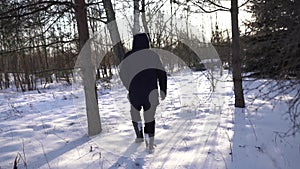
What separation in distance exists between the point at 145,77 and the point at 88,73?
1.19 metres

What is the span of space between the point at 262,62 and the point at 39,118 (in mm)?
5057

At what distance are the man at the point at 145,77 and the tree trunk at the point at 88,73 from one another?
0.85 meters

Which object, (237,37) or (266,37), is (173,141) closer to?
(266,37)

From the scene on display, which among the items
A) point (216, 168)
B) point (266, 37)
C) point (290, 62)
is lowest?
point (216, 168)

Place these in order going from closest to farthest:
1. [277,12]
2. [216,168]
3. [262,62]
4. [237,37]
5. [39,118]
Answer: [277,12]
[216,168]
[262,62]
[237,37]
[39,118]

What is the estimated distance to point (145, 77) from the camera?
3904 mm

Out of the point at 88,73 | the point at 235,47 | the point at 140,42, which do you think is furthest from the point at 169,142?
the point at 235,47

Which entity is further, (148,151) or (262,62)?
(148,151)

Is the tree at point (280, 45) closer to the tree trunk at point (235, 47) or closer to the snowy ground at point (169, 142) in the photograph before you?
the snowy ground at point (169, 142)

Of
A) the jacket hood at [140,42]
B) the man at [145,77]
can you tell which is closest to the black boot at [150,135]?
the man at [145,77]

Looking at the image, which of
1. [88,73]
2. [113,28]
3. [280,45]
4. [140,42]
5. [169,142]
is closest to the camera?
[280,45]

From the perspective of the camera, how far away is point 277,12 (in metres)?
2.81

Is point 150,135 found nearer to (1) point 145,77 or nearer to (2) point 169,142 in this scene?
(2) point 169,142

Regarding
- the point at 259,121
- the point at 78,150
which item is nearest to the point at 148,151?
the point at 78,150
